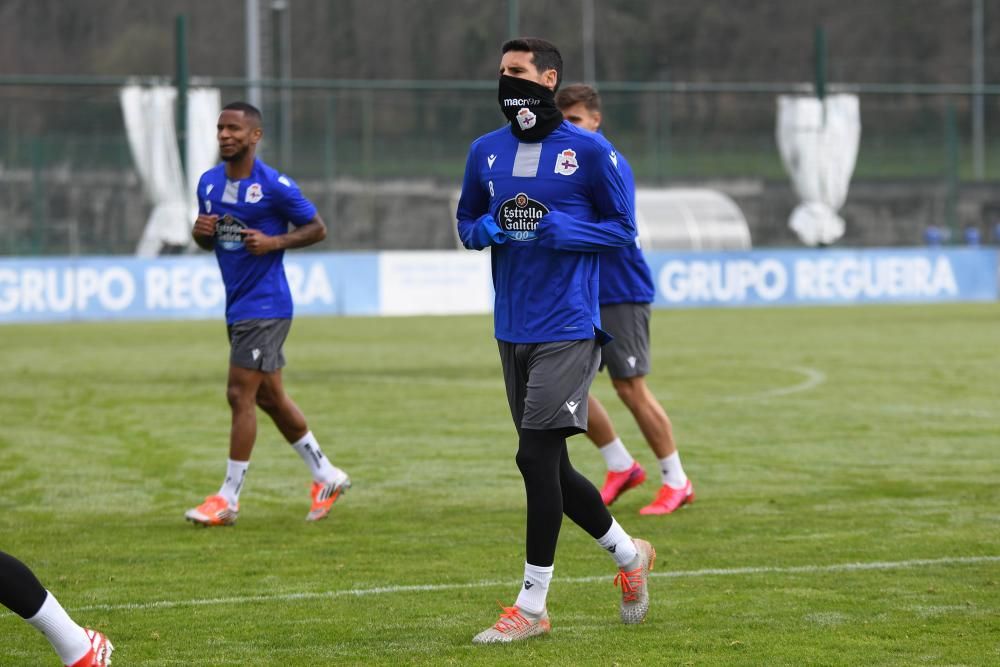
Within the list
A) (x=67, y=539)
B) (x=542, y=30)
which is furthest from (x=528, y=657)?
(x=542, y=30)

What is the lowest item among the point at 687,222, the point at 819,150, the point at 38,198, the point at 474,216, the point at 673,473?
the point at 687,222

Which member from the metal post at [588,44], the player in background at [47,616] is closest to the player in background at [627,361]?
the player in background at [47,616]

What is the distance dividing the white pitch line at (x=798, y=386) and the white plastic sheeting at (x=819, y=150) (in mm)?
16787

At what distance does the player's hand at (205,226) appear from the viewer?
8.88 m

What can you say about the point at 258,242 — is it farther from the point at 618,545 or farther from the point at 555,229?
the point at 618,545

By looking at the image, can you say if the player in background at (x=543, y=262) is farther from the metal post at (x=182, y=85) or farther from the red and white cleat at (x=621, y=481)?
the metal post at (x=182, y=85)

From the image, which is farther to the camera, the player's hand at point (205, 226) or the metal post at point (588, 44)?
the metal post at point (588, 44)

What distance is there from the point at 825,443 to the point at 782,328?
12491 millimetres

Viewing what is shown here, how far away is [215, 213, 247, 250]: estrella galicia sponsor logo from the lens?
8.95m

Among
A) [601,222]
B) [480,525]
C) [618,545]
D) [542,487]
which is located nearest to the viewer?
[542,487]

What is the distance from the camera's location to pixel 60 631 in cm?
538

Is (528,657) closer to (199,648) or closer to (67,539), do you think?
(199,648)

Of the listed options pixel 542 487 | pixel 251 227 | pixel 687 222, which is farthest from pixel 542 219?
pixel 687 222

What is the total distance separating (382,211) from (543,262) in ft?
98.2
